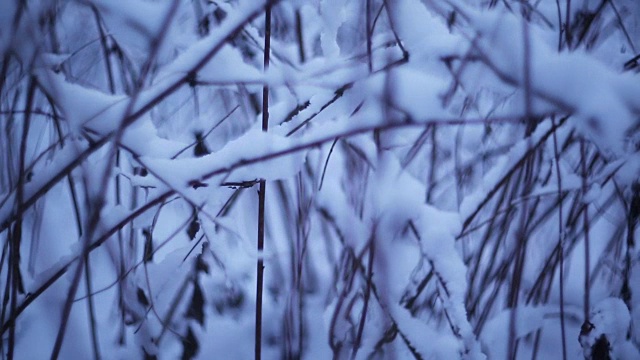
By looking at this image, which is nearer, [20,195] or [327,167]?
[20,195]

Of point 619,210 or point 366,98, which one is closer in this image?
point 366,98

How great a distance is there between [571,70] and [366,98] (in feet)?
0.53

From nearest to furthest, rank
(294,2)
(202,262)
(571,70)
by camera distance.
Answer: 1. (571,70)
2. (294,2)
3. (202,262)

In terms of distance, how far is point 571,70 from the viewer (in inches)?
11.5

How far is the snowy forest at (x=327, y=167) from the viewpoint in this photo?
0.34 m

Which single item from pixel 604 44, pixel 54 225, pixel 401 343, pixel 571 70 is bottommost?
pixel 401 343

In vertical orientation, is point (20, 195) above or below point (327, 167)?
below

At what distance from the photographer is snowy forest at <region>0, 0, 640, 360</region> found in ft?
1.11

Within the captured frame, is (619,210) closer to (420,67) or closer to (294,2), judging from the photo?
(420,67)

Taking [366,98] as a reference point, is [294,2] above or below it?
above

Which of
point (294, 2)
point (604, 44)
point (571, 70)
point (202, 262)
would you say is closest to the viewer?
point (571, 70)

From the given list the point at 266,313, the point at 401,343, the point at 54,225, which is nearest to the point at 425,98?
the point at 401,343

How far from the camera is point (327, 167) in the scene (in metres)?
0.55

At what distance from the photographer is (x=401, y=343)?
22.9 inches
